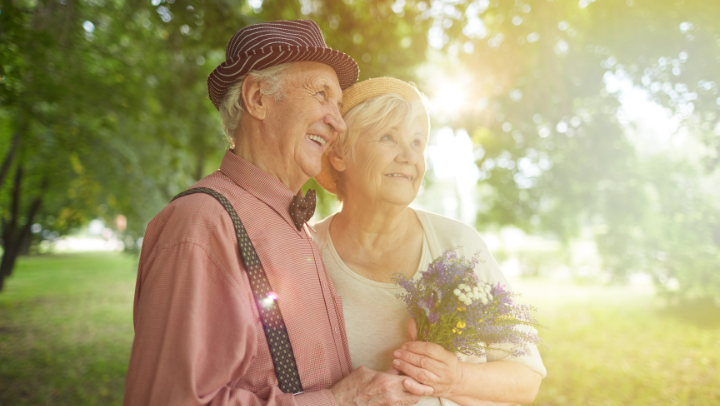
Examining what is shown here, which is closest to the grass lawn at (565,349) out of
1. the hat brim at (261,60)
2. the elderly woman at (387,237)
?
the elderly woman at (387,237)

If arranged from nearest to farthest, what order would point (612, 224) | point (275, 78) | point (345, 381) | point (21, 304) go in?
point (345, 381), point (275, 78), point (612, 224), point (21, 304)

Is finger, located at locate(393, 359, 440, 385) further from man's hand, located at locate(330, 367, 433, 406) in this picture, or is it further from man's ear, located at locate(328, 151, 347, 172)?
man's ear, located at locate(328, 151, 347, 172)

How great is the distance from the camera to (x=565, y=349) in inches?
353

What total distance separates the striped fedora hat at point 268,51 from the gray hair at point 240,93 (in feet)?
0.07

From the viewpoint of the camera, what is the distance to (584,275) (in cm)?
1619

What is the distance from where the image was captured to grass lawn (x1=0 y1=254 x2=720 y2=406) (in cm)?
659

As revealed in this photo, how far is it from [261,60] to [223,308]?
1046 mm

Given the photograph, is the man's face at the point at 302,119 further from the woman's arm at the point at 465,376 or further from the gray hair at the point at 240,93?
the woman's arm at the point at 465,376

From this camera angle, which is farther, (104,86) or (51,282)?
(51,282)

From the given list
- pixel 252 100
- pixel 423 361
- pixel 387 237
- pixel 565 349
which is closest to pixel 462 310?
pixel 423 361

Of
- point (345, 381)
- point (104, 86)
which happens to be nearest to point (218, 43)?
point (104, 86)

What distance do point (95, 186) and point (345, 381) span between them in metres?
11.6

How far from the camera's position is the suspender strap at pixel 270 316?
1473mm

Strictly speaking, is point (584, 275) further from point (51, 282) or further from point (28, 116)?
point (51, 282)
